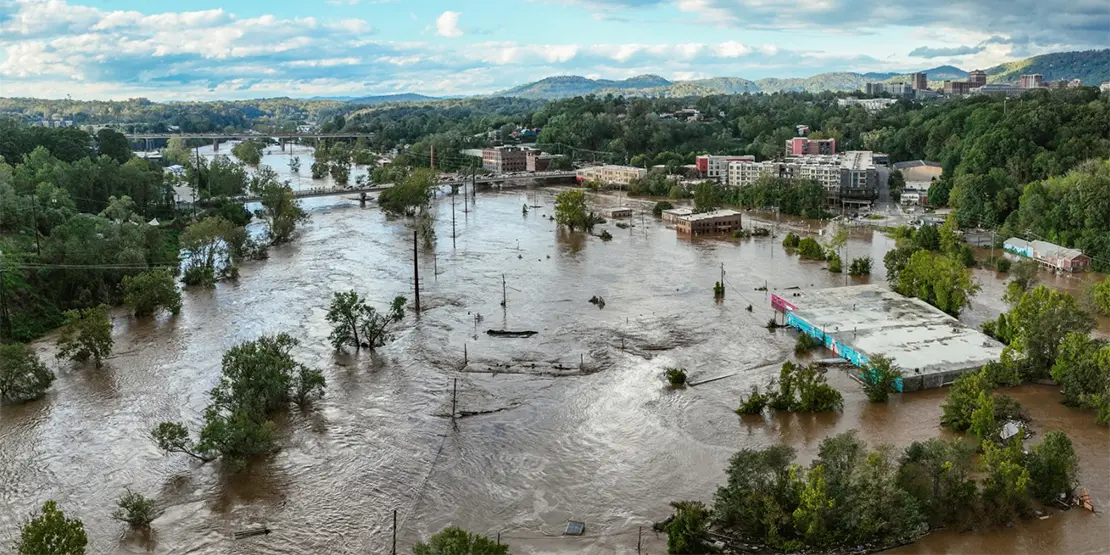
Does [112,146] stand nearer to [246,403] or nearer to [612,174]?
[612,174]

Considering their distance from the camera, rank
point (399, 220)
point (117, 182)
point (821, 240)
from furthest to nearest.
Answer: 1. point (399, 220)
2. point (117, 182)
3. point (821, 240)

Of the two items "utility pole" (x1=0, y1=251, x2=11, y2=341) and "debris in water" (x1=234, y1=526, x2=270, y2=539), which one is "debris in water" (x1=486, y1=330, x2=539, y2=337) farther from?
"utility pole" (x1=0, y1=251, x2=11, y2=341)

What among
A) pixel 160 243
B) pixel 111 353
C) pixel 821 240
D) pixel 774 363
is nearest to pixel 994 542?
pixel 774 363

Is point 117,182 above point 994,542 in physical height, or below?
above

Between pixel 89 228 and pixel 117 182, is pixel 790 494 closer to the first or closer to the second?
pixel 89 228

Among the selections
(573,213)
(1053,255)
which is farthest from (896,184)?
(573,213)

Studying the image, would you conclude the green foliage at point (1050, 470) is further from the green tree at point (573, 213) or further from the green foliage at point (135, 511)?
the green tree at point (573, 213)
